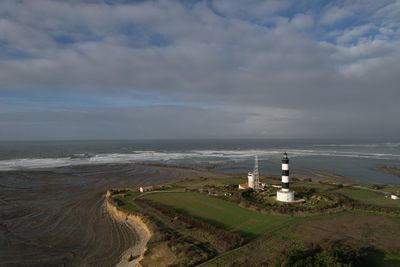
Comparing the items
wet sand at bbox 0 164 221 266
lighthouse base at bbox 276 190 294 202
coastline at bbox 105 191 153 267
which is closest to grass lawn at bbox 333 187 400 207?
lighthouse base at bbox 276 190 294 202

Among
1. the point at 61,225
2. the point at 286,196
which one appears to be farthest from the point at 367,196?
the point at 61,225

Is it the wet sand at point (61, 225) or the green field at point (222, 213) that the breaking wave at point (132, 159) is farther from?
the green field at point (222, 213)

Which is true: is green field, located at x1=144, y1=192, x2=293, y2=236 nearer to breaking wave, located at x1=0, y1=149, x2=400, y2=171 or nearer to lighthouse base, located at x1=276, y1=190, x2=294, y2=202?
lighthouse base, located at x1=276, y1=190, x2=294, y2=202

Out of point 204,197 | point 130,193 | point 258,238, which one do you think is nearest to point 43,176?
point 130,193

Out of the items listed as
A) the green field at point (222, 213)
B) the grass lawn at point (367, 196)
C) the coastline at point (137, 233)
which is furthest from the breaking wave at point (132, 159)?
the grass lawn at point (367, 196)

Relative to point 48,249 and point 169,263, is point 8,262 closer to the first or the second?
point 48,249
